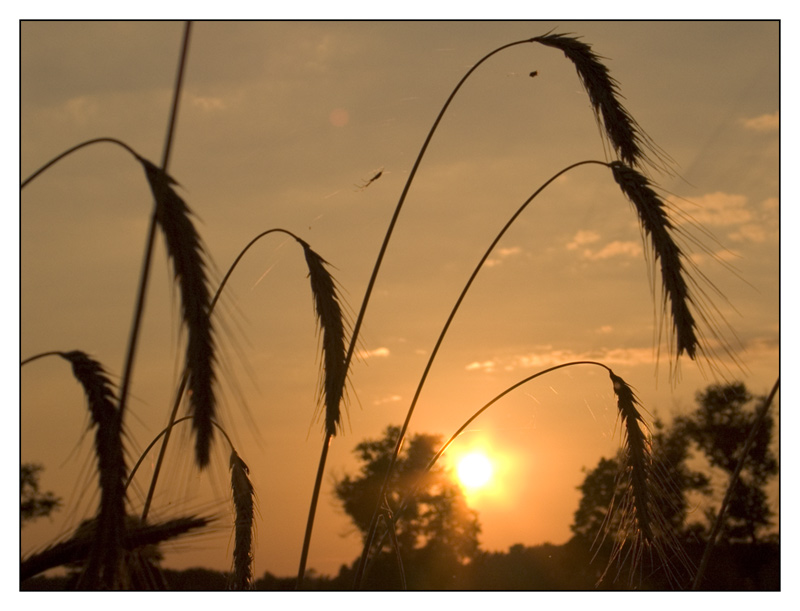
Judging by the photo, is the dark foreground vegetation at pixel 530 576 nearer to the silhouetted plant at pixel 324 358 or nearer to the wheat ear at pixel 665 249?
the silhouetted plant at pixel 324 358

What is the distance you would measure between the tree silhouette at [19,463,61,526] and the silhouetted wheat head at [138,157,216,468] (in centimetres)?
273

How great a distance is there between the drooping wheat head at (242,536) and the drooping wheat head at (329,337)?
56.8 inches

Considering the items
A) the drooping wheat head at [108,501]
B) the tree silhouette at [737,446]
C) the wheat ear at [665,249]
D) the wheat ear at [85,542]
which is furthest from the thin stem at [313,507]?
the tree silhouette at [737,446]

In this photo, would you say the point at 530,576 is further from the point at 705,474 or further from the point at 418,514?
the point at 418,514

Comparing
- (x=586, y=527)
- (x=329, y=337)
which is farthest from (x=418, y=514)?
(x=329, y=337)

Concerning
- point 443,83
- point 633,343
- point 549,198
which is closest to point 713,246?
point 633,343

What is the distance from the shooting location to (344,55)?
16.8 ft

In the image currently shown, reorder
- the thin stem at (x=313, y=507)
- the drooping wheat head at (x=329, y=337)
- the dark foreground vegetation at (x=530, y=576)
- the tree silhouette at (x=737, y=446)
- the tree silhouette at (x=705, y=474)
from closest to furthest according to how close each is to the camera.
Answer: the drooping wheat head at (x=329, y=337) → the thin stem at (x=313, y=507) → the dark foreground vegetation at (x=530, y=576) → the tree silhouette at (x=705, y=474) → the tree silhouette at (x=737, y=446)

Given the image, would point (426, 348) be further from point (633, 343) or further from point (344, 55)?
point (344, 55)

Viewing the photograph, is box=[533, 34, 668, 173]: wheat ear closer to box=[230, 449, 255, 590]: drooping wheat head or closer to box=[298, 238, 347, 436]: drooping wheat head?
box=[298, 238, 347, 436]: drooping wheat head

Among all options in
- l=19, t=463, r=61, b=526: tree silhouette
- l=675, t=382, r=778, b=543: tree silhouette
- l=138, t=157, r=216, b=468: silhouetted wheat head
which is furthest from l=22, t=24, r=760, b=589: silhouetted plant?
l=675, t=382, r=778, b=543: tree silhouette

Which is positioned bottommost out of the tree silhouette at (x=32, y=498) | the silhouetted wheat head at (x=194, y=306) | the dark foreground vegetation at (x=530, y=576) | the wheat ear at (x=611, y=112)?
the dark foreground vegetation at (x=530, y=576)

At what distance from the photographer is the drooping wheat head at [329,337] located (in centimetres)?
331

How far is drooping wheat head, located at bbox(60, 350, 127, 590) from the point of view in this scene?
2.01 meters
